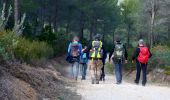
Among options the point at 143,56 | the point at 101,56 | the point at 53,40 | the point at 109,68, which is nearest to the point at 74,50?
the point at 101,56

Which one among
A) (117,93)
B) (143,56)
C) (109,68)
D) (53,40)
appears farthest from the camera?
(53,40)

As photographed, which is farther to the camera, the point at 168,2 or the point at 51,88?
the point at 168,2

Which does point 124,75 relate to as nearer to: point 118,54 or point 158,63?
point 158,63

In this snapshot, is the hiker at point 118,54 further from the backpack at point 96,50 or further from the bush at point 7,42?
the bush at point 7,42

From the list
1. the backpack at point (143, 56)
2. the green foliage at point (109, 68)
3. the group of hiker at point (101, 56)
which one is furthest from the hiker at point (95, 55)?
the green foliage at point (109, 68)

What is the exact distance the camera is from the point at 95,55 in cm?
1502

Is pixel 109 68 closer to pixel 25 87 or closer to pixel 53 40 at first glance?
pixel 53 40

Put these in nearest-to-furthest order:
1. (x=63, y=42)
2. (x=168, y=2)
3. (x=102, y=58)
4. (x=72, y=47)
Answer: (x=102, y=58)
(x=72, y=47)
(x=63, y=42)
(x=168, y=2)

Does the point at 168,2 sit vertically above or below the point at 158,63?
above

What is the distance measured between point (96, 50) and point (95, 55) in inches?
6.7

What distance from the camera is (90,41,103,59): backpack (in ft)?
49.0

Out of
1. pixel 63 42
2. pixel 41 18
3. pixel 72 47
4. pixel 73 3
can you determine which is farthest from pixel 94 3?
pixel 72 47

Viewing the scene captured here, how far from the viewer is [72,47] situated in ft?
55.4

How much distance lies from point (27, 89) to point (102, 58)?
6.35 m
